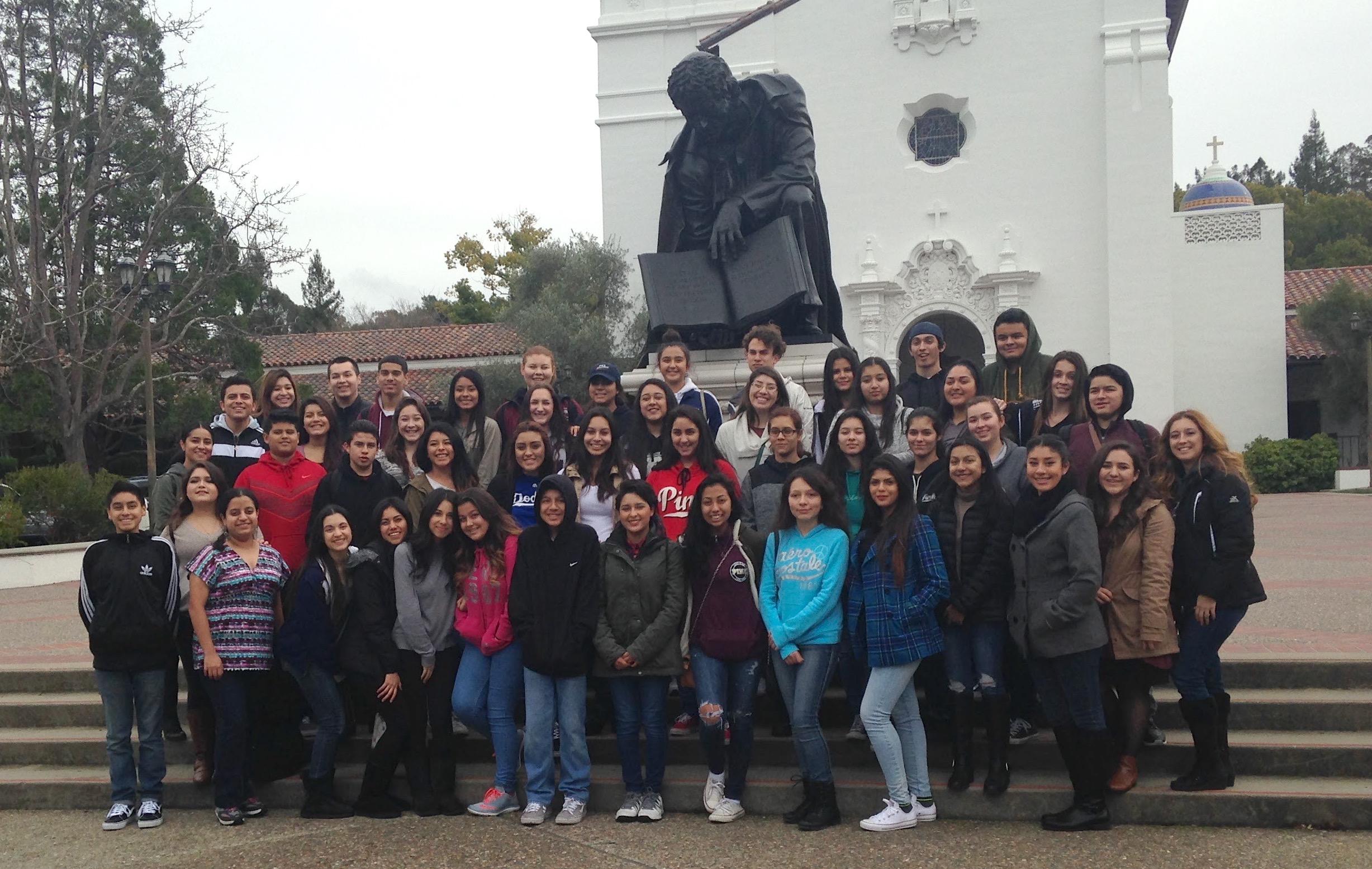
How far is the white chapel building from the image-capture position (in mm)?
25250

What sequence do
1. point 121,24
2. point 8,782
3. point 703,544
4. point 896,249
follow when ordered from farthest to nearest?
point 896,249
point 121,24
point 8,782
point 703,544

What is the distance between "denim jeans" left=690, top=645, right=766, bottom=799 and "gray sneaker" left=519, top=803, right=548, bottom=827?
0.74 metres

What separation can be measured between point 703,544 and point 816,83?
24059mm

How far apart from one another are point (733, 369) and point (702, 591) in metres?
3.02

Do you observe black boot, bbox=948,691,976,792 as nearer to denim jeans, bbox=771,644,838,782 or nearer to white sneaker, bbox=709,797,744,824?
denim jeans, bbox=771,644,838,782

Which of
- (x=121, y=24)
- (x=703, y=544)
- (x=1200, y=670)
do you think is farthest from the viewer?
(x=121, y=24)

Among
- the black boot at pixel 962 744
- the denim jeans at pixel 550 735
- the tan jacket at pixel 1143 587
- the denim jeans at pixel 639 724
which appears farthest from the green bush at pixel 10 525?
the tan jacket at pixel 1143 587

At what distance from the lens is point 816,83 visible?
88.5 ft

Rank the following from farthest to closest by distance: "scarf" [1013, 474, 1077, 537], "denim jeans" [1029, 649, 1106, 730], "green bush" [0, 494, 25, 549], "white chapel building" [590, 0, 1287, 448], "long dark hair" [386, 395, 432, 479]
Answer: "white chapel building" [590, 0, 1287, 448]
"green bush" [0, 494, 25, 549]
"long dark hair" [386, 395, 432, 479]
"scarf" [1013, 474, 1077, 537]
"denim jeans" [1029, 649, 1106, 730]

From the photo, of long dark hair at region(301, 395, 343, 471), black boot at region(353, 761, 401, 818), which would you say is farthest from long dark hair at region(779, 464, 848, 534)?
long dark hair at region(301, 395, 343, 471)

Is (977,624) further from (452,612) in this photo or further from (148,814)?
(148,814)

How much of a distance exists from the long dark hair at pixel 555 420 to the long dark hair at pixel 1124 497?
8.35ft

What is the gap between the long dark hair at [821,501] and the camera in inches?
183

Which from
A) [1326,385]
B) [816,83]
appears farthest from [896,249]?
[1326,385]
